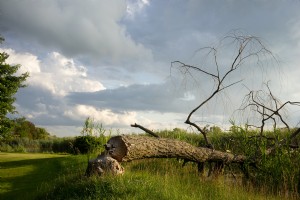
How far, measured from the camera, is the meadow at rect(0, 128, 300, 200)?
7.35m

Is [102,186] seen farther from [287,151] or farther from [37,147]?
[37,147]

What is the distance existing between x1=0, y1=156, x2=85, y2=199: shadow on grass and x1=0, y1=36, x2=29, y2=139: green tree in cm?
397

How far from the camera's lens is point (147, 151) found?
9398 mm

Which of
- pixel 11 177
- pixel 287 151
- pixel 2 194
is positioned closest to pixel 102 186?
pixel 287 151

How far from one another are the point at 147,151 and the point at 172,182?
108 cm

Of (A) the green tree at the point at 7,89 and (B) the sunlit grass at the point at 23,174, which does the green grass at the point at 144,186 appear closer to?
(B) the sunlit grass at the point at 23,174

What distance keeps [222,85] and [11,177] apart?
1099 centimetres

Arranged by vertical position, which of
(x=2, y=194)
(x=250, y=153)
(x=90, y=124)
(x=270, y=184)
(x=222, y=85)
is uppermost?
(x=222, y=85)

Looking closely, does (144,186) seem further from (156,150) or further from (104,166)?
(156,150)

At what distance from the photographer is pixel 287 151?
34.6 ft

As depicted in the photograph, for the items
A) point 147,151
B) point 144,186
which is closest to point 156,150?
point 147,151

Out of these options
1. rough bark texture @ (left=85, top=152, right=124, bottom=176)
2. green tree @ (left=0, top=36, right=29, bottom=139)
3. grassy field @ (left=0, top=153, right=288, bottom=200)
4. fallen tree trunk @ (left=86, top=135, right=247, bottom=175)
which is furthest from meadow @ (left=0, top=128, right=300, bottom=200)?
green tree @ (left=0, top=36, right=29, bottom=139)

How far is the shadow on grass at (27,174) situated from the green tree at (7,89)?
3974 mm

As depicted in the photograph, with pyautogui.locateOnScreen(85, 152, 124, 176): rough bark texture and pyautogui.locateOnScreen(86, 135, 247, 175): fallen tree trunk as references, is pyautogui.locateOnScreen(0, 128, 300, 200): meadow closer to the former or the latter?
pyautogui.locateOnScreen(85, 152, 124, 176): rough bark texture
